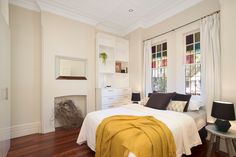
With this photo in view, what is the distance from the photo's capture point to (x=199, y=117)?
245 cm

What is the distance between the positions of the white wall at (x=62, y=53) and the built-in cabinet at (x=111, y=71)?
0.25 metres

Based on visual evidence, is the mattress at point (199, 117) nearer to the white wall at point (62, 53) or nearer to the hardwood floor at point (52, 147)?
the hardwood floor at point (52, 147)

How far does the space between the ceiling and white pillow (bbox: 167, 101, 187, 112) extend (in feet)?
7.36

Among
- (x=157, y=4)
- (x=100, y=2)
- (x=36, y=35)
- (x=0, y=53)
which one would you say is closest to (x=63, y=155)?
(x=0, y=53)

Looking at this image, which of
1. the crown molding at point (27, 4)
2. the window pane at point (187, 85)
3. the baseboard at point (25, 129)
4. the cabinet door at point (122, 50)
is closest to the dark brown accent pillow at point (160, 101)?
the window pane at point (187, 85)

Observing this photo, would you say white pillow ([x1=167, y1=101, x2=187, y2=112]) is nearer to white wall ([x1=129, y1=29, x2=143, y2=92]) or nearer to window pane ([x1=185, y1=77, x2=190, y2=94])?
window pane ([x1=185, y1=77, x2=190, y2=94])

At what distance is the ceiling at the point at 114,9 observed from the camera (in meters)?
3.16

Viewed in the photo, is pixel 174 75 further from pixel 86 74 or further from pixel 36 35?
pixel 36 35

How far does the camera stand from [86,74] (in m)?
3.99

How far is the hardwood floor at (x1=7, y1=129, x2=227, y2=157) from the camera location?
2260mm

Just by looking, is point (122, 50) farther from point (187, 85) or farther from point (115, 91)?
point (187, 85)

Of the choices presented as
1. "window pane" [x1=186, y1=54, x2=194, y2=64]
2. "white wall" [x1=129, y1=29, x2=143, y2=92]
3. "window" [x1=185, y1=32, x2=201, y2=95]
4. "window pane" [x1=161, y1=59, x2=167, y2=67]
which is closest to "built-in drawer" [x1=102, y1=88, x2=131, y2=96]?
"white wall" [x1=129, y1=29, x2=143, y2=92]

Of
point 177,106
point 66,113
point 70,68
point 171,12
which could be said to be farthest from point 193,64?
point 66,113

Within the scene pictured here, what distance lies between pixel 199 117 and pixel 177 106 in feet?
1.33
